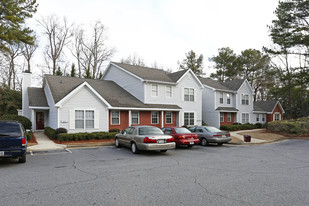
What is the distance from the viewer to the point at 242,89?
108 feet

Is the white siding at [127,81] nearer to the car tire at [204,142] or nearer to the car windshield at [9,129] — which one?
the car tire at [204,142]

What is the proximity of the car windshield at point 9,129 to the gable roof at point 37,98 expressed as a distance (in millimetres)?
11112

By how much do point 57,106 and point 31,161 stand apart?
293 inches

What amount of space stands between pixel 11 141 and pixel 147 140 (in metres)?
5.79

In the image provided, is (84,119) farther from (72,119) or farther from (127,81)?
(127,81)

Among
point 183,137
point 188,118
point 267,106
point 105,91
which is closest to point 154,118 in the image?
point 188,118

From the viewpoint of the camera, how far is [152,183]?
6.16 metres

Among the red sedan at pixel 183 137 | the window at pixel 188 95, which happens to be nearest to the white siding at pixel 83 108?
the red sedan at pixel 183 137

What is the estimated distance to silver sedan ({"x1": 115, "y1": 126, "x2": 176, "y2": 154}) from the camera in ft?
35.8

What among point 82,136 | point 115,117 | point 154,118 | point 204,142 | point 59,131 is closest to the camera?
point 82,136

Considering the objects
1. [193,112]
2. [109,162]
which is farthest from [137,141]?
[193,112]

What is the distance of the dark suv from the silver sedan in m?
5.14

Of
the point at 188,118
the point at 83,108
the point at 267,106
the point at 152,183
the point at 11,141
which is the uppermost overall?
the point at 267,106

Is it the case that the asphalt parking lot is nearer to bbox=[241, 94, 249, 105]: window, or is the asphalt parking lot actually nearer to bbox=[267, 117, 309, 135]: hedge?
bbox=[267, 117, 309, 135]: hedge
